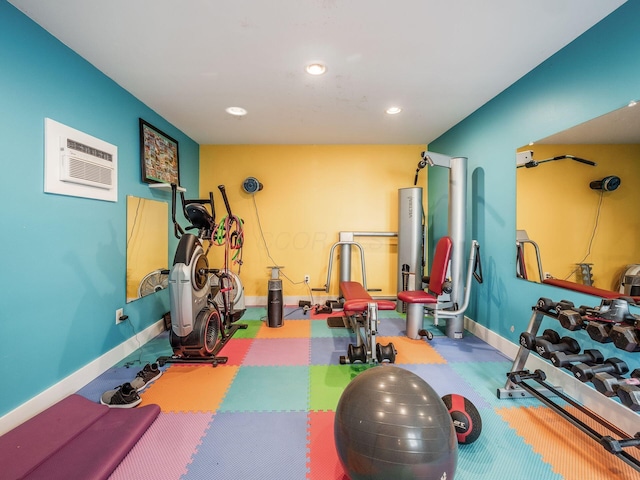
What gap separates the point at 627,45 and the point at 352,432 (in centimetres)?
271

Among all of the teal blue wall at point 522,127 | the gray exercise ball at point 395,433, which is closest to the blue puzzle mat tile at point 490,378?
the teal blue wall at point 522,127

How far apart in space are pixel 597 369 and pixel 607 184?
1267 millimetres

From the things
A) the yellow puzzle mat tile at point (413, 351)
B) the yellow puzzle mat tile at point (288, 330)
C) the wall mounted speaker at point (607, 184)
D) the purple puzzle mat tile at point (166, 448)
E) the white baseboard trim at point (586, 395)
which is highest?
the wall mounted speaker at point (607, 184)

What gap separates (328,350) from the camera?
273 cm

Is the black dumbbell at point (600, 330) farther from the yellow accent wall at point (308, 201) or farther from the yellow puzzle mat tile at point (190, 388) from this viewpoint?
the yellow accent wall at point (308, 201)

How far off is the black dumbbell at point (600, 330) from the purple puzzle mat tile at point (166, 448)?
236 cm

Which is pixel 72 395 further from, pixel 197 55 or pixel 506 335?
pixel 506 335

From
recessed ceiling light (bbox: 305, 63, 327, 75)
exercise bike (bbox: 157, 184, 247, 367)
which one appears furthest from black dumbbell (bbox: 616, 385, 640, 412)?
recessed ceiling light (bbox: 305, 63, 327, 75)

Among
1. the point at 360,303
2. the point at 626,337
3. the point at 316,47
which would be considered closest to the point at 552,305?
the point at 626,337

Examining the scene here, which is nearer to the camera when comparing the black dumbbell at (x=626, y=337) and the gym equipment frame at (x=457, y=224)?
the black dumbbell at (x=626, y=337)

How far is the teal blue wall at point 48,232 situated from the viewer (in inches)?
63.4

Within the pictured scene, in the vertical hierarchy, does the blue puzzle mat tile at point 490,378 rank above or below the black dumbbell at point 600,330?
below

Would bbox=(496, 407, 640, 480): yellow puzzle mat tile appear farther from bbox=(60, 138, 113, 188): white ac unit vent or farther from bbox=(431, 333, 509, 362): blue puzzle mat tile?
bbox=(60, 138, 113, 188): white ac unit vent

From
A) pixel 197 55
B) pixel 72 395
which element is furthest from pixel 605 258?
pixel 72 395
